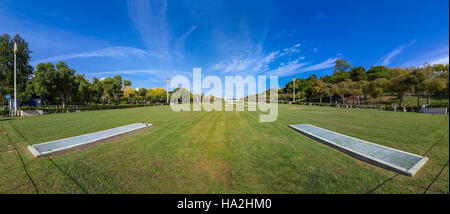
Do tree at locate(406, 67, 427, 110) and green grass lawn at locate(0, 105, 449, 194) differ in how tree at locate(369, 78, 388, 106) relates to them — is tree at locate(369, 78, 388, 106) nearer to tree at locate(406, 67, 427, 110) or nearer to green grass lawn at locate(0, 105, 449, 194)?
tree at locate(406, 67, 427, 110)

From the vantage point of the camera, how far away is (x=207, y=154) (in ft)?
15.7

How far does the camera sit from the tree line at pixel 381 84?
10.6m

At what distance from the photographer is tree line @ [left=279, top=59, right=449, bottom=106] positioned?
10.6m

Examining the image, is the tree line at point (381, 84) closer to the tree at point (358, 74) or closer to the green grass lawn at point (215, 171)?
the tree at point (358, 74)

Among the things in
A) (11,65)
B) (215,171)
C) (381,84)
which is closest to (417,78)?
(381,84)

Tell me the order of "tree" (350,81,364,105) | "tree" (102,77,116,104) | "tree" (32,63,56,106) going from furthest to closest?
"tree" (102,77,116,104)
"tree" (350,81,364,105)
"tree" (32,63,56,106)

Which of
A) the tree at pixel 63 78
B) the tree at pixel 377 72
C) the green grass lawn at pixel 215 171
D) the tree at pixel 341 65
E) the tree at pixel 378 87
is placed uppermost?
the tree at pixel 341 65

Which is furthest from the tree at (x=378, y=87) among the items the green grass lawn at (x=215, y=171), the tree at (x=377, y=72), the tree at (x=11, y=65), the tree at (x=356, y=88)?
the tree at (x=11, y=65)

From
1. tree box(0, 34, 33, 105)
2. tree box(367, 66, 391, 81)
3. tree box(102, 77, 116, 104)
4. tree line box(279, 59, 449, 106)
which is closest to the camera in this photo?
tree line box(279, 59, 449, 106)

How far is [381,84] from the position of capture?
26.2 metres

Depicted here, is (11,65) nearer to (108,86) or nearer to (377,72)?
(108,86)

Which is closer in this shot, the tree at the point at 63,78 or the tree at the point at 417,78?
the tree at the point at 417,78

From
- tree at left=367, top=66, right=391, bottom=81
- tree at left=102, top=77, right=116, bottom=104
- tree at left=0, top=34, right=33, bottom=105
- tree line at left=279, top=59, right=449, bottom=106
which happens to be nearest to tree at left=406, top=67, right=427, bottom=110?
tree line at left=279, top=59, right=449, bottom=106
